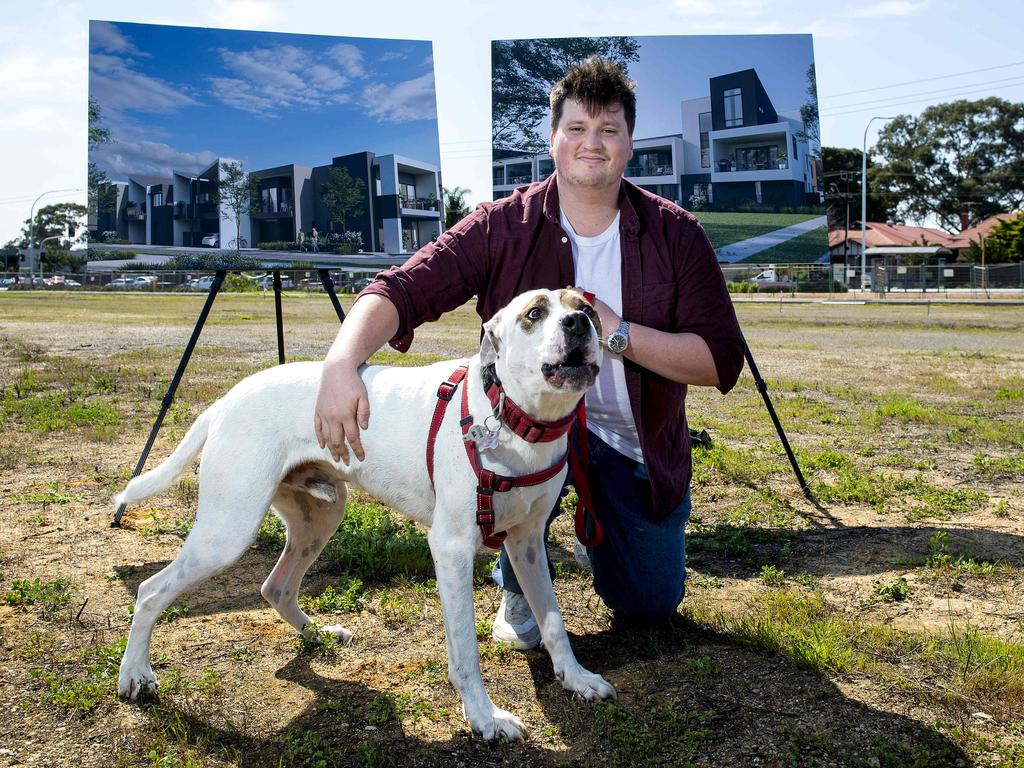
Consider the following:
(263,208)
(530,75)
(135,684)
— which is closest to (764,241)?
(530,75)

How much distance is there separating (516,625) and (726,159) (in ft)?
26.0

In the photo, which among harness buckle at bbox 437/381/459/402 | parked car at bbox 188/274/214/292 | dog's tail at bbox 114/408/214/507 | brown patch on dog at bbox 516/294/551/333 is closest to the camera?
brown patch on dog at bbox 516/294/551/333

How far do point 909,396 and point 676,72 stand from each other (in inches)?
186

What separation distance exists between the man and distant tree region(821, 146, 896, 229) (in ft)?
246

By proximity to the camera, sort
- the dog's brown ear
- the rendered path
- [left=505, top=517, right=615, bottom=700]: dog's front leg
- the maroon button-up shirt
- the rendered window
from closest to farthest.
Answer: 1. the dog's brown ear
2. [left=505, top=517, right=615, bottom=700]: dog's front leg
3. the maroon button-up shirt
4. the rendered path
5. the rendered window

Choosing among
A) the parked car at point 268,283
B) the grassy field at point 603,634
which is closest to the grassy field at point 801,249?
the grassy field at point 603,634

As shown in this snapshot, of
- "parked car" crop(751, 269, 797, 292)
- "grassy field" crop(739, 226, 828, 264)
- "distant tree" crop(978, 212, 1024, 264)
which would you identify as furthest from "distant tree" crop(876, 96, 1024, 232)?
"grassy field" crop(739, 226, 828, 264)

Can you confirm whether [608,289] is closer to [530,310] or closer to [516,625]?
[530,310]

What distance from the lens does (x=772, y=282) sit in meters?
38.5

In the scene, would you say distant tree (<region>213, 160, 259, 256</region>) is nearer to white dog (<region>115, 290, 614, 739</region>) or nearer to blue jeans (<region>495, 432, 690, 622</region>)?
white dog (<region>115, 290, 614, 739</region>)

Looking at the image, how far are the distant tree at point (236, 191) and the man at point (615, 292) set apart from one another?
324 cm

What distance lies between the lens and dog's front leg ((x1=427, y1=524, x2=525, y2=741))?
112 inches

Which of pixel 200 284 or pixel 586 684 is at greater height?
pixel 200 284

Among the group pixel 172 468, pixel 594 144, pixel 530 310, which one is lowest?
pixel 172 468
